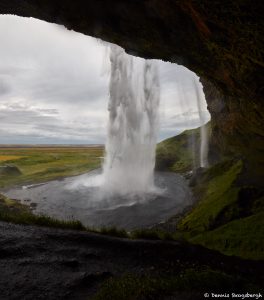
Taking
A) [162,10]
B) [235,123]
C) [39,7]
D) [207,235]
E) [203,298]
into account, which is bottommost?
[207,235]

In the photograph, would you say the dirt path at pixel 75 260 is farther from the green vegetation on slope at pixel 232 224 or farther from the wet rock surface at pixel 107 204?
the wet rock surface at pixel 107 204

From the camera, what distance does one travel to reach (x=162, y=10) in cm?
1292

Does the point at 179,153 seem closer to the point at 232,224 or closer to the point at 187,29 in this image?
the point at 232,224

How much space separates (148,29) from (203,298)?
11887 mm

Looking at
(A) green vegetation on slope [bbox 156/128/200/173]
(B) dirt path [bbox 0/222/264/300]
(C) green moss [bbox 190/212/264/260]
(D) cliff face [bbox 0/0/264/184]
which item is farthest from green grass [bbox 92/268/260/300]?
(A) green vegetation on slope [bbox 156/128/200/173]

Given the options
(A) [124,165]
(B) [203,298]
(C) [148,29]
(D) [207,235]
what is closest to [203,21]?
(C) [148,29]

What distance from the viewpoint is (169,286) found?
36.0 ft

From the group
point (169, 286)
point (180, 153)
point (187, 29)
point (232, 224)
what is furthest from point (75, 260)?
point (180, 153)

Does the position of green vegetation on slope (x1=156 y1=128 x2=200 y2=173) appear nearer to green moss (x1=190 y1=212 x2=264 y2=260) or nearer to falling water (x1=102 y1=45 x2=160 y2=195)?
falling water (x1=102 y1=45 x2=160 y2=195)

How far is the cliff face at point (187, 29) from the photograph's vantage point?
38.0ft

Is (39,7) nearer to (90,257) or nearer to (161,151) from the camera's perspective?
(90,257)

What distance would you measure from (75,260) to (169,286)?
490 cm

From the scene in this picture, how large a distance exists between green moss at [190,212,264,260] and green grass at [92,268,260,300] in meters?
6.36

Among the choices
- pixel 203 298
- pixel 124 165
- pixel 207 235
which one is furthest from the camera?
pixel 124 165
